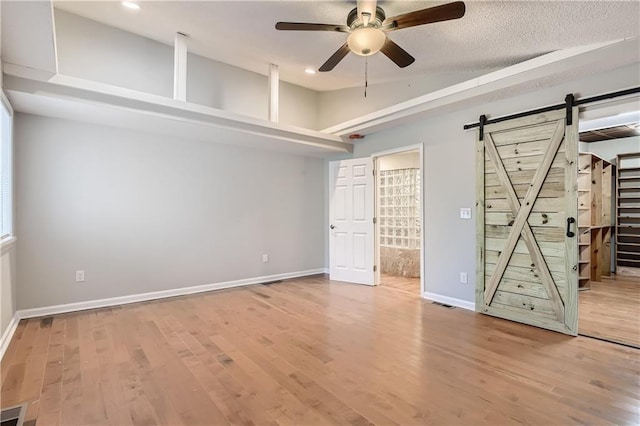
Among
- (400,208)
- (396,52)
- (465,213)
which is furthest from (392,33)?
(400,208)

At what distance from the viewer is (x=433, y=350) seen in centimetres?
271

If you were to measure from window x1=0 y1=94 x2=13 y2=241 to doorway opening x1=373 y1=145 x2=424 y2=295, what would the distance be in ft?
15.6

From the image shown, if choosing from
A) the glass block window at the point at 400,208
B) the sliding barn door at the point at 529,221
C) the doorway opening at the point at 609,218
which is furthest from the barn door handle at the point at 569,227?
the glass block window at the point at 400,208

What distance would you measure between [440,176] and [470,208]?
589mm

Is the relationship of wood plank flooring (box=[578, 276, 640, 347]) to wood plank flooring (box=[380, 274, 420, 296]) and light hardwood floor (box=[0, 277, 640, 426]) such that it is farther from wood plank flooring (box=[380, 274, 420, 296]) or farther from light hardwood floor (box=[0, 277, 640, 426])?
wood plank flooring (box=[380, 274, 420, 296])

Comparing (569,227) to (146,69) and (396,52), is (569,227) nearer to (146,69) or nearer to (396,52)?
(396,52)

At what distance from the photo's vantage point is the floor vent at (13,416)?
1.78 metres

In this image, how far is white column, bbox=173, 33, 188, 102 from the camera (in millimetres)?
3650

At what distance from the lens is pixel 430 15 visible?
221cm

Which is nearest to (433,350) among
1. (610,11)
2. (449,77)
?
(610,11)

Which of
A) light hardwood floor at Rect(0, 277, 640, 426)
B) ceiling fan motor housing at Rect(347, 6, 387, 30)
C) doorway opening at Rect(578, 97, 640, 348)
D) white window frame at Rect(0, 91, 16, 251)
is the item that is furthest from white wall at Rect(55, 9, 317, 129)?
doorway opening at Rect(578, 97, 640, 348)

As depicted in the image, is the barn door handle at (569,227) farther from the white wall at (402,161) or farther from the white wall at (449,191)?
the white wall at (402,161)

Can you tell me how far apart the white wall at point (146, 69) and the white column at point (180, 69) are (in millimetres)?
629

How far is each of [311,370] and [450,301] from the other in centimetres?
243
